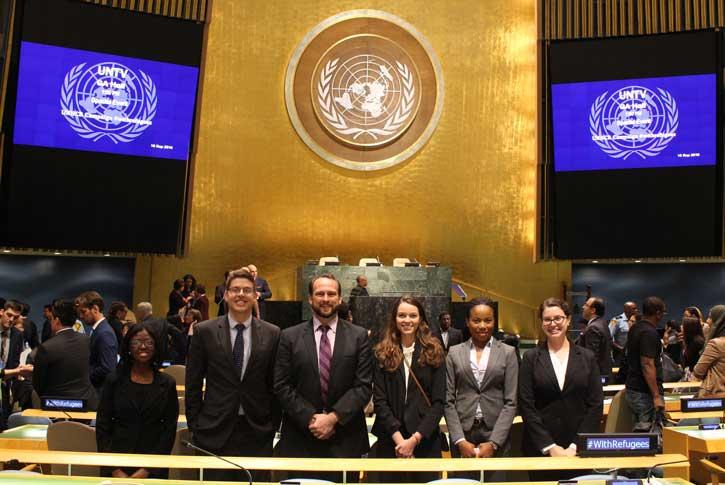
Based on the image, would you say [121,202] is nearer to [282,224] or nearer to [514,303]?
[282,224]

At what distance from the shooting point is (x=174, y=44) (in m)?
11.4

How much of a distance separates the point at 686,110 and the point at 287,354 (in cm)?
967

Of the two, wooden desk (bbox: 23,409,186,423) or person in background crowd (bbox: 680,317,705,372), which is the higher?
person in background crowd (bbox: 680,317,705,372)

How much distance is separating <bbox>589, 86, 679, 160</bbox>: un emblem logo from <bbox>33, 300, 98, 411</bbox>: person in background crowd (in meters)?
9.05

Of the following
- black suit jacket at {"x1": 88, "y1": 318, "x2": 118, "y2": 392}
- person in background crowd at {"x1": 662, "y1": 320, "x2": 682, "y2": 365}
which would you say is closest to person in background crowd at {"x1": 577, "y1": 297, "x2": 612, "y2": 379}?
person in background crowd at {"x1": 662, "y1": 320, "x2": 682, "y2": 365}

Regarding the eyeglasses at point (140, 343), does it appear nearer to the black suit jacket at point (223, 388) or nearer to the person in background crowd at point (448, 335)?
the black suit jacket at point (223, 388)

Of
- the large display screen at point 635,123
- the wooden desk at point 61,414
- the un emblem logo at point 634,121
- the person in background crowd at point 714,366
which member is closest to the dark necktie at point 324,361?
the wooden desk at point 61,414

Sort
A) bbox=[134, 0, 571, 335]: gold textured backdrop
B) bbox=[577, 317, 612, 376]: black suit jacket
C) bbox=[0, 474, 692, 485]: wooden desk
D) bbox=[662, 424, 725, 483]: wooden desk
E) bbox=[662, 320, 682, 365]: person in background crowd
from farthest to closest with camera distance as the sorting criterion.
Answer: bbox=[134, 0, 571, 335]: gold textured backdrop, bbox=[662, 320, 682, 365]: person in background crowd, bbox=[577, 317, 612, 376]: black suit jacket, bbox=[662, 424, 725, 483]: wooden desk, bbox=[0, 474, 692, 485]: wooden desk

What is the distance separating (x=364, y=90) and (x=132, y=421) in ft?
32.4

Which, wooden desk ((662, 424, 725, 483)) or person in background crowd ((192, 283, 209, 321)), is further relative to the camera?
person in background crowd ((192, 283, 209, 321))

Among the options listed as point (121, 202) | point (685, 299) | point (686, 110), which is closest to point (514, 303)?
point (685, 299)

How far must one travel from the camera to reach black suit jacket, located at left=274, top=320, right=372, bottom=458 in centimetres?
372

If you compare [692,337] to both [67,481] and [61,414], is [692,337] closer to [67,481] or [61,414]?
[61,414]

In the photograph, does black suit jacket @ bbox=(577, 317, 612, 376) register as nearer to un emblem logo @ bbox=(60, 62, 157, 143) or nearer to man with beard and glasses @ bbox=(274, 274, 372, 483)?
man with beard and glasses @ bbox=(274, 274, 372, 483)
